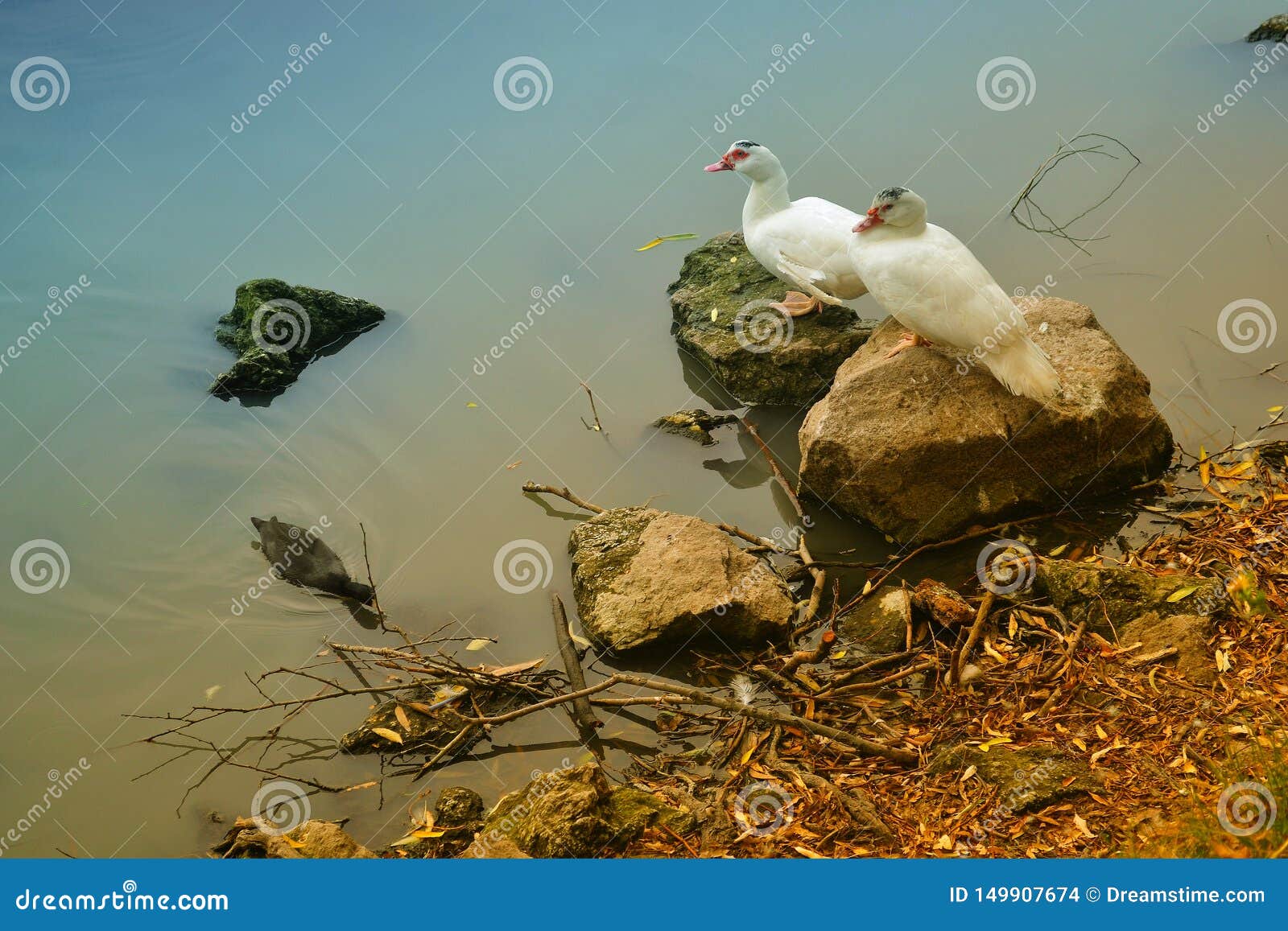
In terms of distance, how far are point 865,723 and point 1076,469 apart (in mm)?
1539

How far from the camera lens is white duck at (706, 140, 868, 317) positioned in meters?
4.52

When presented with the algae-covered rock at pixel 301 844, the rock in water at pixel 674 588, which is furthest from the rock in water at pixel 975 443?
the algae-covered rock at pixel 301 844

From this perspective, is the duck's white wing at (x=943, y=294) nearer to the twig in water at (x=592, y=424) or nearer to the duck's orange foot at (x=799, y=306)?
the duck's orange foot at (x=799, y=306)

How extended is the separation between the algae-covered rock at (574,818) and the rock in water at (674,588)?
79 cm

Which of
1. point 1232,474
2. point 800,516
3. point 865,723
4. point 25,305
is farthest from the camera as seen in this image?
point 25,305

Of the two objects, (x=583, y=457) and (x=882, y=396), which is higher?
(x=882, y=396)

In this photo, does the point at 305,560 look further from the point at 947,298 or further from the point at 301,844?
the point at 947,298

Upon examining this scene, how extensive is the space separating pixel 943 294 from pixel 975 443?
0.61m

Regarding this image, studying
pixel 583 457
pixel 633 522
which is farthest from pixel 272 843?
pixel 583 457

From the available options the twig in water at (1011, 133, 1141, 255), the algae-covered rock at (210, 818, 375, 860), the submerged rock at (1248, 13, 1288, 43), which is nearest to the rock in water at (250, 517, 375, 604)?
the algae-covered rock at (210, 818, 375, 860)

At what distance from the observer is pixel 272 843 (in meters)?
2.74

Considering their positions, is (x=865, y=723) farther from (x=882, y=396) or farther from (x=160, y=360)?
(x=160, y=360)

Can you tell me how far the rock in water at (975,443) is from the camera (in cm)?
377

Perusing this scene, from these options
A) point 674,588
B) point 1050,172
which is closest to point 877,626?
point 674,588
